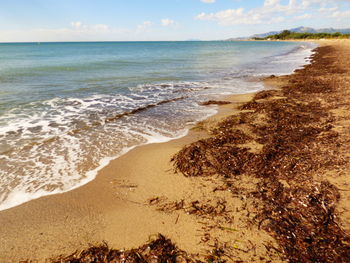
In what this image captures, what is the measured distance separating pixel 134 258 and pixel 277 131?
6.66 m

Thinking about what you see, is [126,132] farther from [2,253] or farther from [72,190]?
[2,253]

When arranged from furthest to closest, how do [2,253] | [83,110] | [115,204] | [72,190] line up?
[83,110]
[72,190]
[115,204]
[2,253]

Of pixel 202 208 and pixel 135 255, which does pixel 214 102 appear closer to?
pixel 202 208

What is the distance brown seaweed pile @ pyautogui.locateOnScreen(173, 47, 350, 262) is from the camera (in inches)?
135

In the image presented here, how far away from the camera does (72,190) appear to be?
5059 mm

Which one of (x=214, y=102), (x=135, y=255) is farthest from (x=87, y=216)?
(x=214, y=102)

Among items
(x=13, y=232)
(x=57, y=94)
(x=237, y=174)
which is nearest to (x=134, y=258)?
(x=13, y=232)

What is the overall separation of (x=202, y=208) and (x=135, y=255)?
160 cm

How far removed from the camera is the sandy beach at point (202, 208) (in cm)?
347

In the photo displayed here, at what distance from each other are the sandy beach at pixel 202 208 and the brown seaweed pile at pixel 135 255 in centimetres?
13

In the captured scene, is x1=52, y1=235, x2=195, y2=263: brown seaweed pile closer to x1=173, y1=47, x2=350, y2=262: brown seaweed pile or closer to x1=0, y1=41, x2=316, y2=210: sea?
x1=173, y1=47, x2=350, y2=262: brown seaweed pile

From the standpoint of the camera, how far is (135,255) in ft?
11.0

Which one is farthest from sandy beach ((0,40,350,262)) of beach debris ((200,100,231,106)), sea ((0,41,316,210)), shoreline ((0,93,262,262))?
beach debris ((200,100,231,106))

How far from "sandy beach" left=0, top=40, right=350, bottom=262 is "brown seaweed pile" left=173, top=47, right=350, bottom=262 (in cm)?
2
